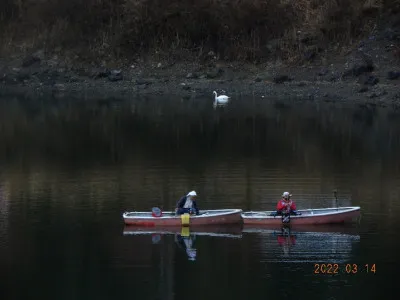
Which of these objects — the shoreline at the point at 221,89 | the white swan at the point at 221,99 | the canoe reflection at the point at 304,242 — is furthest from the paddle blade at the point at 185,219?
the white swan at the point at 221,99

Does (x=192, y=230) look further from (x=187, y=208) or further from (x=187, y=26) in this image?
(x=187, y=26)

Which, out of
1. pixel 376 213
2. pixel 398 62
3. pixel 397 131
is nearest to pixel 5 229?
pixel 376 213

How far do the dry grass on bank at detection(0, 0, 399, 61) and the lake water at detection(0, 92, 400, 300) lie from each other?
12668 mm

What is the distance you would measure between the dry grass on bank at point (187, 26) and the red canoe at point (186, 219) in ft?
151

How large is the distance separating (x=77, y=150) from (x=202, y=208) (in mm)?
16092

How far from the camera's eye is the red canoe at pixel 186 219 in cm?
3400

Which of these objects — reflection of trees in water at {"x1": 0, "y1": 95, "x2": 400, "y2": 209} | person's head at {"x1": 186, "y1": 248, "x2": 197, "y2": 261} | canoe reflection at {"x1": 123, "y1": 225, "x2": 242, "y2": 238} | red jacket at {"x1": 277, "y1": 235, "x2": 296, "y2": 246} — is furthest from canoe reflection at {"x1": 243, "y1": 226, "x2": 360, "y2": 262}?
reflection of trees in water at {"x1": 0, "y1": 95, "x2": 400, "y2": 209}

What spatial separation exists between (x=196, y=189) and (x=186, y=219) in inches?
252

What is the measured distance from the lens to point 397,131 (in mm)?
55781

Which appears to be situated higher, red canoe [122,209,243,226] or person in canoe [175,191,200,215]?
person in canoe [175,191,200,215]

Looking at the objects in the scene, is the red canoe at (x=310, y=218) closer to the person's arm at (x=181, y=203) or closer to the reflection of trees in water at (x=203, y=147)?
the person's arm at (x=181, y=203)

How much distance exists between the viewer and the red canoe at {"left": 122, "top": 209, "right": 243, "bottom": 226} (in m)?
34.0

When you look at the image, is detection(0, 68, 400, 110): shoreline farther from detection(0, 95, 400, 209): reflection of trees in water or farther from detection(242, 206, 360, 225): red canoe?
detection(242, 206, 360, 225): red canoe

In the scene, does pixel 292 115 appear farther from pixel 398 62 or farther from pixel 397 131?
pixel 398 62
